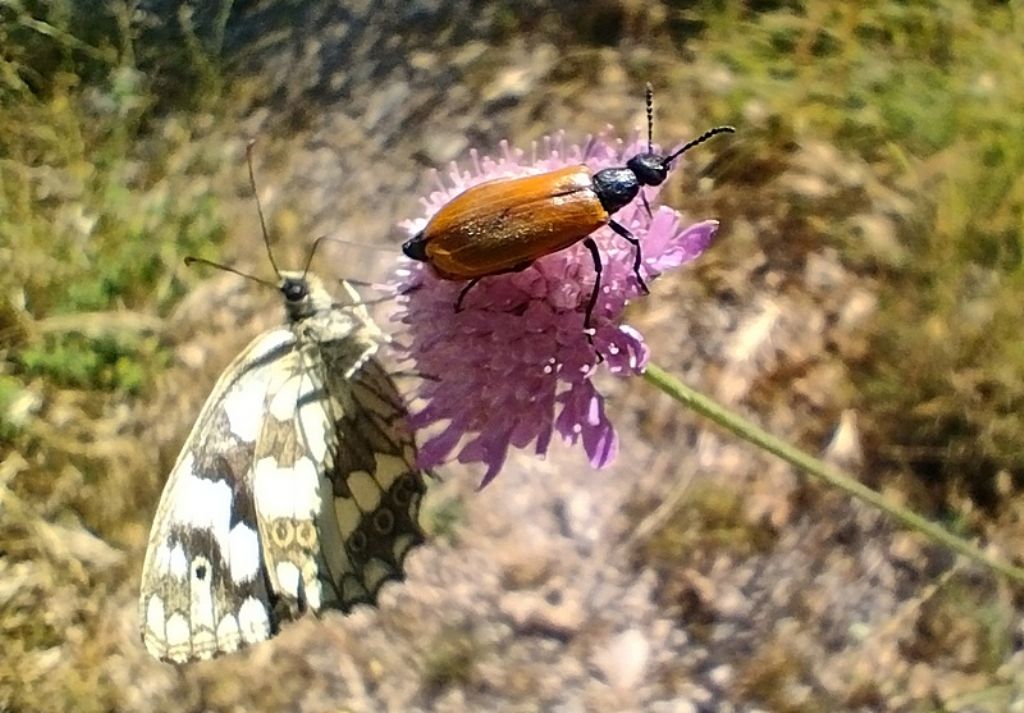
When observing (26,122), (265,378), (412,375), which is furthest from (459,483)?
(26,122)

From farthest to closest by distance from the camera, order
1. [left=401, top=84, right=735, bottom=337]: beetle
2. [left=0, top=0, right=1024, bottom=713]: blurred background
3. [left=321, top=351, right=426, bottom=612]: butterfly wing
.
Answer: [left=0, top=0, right=1024, bottom=713]: blurred background, [left=321, top=351, right=426, bottom=612]: butterfly wing, [left=401, top=84, right=735, bottom=337]: beetle

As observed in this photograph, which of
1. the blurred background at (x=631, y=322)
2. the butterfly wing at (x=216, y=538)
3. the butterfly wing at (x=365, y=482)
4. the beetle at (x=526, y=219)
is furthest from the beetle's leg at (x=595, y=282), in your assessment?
the blurred background at (x=631, y=322)

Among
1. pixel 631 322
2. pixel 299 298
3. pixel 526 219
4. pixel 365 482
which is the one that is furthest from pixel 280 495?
pixel 631 322

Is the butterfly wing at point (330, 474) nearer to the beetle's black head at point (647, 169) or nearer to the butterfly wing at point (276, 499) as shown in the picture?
the butterfly wing at point (276, 499)

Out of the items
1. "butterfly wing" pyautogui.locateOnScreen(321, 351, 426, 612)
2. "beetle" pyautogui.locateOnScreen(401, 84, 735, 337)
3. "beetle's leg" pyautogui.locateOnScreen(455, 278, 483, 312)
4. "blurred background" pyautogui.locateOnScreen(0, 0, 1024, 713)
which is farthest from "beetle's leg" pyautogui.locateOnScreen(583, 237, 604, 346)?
"blurred background" pyautogui.locateOnScreen(0, 0, 1024, 713)

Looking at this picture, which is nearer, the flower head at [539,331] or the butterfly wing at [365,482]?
the flower head at [539,331]

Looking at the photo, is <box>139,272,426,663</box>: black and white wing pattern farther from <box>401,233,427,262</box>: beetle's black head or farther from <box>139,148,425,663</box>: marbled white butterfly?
<box>401,233,427,262</box>: beetle's black head

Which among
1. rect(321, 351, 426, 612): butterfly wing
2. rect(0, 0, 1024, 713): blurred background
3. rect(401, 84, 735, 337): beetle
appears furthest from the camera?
rect(0, 0, 1024, 713): blurred background
